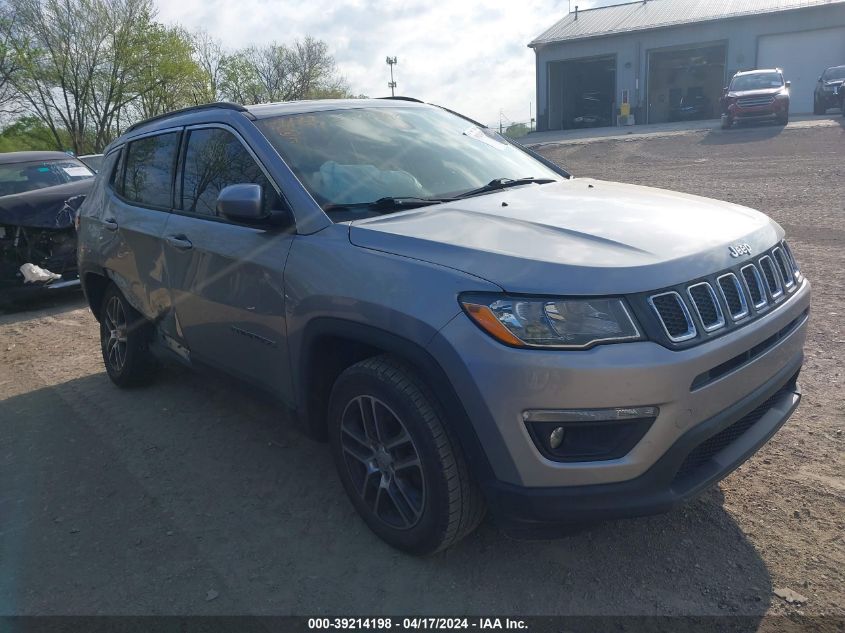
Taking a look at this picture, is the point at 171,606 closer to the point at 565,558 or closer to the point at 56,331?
the point at 565,558

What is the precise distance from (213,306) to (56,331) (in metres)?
4.39

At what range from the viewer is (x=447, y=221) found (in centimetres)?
286

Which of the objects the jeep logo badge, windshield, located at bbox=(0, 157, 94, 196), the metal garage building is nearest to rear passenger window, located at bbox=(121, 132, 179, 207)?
the jeep logo badge

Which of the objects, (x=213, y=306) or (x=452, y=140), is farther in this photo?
(x=452, y=140)

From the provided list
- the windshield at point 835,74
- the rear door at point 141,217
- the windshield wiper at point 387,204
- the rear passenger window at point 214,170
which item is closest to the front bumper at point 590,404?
the windshield wiper at point 387,204

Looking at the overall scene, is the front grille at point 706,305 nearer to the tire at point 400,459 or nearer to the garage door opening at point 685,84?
the tire at point 400,459

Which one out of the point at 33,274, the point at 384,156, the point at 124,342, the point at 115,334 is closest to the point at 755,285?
the point at 384,156

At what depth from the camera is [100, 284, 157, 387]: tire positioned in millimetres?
4703

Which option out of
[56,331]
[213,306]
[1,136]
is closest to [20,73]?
[1,136]

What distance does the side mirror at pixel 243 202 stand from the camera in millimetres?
2990

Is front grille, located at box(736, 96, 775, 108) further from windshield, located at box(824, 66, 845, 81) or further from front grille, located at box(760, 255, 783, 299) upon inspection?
front grille, located at box(760, 255, 783, 299)

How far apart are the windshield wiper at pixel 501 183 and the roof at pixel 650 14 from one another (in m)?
34.8

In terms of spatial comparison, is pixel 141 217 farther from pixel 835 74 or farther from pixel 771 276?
pixel 835 74

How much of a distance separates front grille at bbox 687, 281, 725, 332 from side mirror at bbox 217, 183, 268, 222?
1821 millimetres
